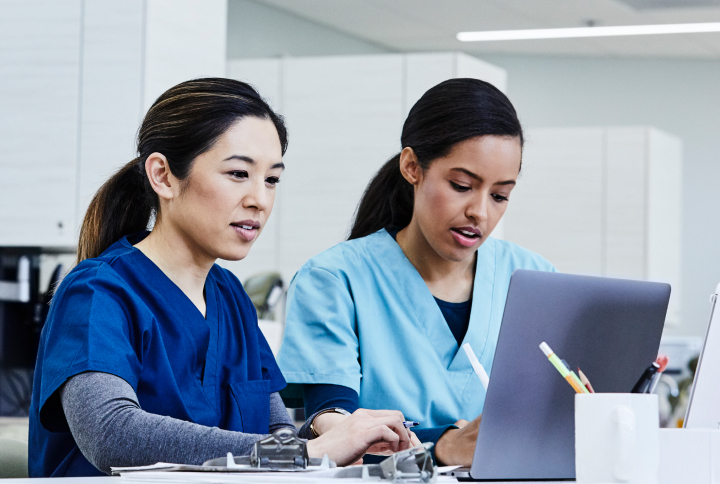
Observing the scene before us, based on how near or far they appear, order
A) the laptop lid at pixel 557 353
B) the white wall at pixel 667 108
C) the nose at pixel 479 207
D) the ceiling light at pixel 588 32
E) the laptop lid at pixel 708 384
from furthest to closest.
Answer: the white wall at pixel 667 108
the ceiling light at pixel 588 32
the nose at pixel 479 207
the laptop lid at pixel 708 384
the laptop lid at pixel 557 353

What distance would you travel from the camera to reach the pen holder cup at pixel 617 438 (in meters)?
0.84

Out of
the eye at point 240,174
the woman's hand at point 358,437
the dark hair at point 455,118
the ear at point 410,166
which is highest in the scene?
the dark hair at point 455,118

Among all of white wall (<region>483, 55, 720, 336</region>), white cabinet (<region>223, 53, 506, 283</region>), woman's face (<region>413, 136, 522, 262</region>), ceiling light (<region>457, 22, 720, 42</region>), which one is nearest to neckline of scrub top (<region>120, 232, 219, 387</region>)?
woman's face (<region>413, 136, 522, 262</region>)

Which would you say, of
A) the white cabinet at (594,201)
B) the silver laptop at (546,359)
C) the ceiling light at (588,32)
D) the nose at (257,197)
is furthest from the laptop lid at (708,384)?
the ceiling light at (588,32)

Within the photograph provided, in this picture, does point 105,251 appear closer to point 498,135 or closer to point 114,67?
point 498,135

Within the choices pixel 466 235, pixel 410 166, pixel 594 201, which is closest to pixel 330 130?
pixel 594 201

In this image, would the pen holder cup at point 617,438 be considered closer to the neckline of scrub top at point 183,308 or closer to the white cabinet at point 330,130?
the neckline of scrub top at point 183,308

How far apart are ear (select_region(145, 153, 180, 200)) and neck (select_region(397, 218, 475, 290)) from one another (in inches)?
18.4

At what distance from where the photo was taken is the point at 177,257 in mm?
1234

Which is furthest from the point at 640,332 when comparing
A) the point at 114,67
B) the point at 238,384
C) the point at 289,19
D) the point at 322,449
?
the point at 289,19

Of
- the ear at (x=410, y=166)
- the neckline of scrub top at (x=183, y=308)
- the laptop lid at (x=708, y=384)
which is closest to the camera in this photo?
the laptop lid at (x=708, y=384)

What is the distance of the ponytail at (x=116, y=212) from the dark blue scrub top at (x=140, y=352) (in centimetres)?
4

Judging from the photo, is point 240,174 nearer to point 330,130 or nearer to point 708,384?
point 708,384

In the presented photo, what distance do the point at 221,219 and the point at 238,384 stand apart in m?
0.23
